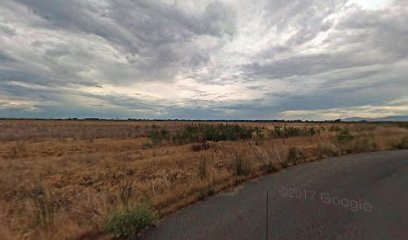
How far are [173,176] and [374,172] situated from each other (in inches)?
312

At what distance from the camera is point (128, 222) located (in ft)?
15.9

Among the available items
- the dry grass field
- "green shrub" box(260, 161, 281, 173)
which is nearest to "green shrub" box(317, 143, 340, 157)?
the dry grass field

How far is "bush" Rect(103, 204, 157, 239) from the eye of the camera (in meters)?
4.72

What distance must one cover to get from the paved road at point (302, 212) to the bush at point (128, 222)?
24 cm

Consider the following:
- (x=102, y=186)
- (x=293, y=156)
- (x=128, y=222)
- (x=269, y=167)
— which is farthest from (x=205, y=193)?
(x=293, y=156)

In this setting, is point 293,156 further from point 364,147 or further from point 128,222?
point 128,222

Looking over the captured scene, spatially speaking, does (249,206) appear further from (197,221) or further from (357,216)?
(357,216)

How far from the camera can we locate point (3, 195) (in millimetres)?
8586

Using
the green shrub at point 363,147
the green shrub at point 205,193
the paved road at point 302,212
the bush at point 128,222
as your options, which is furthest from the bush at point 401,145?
the bush at point 128,222

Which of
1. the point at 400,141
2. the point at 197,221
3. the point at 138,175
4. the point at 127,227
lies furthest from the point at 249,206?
the point at 400,141

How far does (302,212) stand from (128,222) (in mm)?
3669

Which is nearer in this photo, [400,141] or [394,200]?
[394,200]

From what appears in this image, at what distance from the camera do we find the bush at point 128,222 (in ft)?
15.5

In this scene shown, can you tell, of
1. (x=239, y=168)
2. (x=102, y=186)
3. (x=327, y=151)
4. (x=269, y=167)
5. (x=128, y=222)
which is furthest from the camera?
(x=327, y=151)
